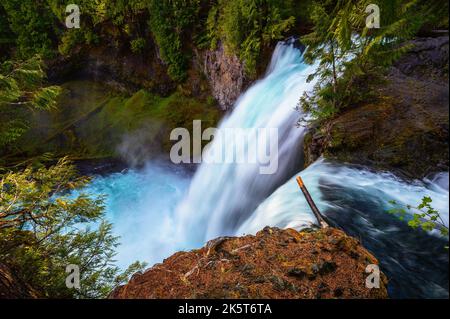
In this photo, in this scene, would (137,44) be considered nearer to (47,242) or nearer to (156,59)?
(156,59)

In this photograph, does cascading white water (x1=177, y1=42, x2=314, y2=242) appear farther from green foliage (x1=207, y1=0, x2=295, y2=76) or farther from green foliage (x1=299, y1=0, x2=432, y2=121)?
green foliage (x1=299, y1=0, x2=432, y2=121)

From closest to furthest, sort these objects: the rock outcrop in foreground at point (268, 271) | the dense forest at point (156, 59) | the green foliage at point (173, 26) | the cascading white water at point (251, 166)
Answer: the rock outcrop in foreground at point (268, 271) → the dense forest at point (156, 59) → the cascading white water at point (251, 166) → the green foliage at point (173, 26)

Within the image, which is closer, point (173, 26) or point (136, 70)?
point (173, 26)

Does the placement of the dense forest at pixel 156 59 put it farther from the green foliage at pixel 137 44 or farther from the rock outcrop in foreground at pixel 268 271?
the rock outcrop in foreground at pixel 268 271

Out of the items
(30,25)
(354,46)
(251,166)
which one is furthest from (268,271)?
(30,25)

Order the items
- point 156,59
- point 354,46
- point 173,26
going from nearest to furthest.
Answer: point 354,46 < point 173,26 < point 156,59

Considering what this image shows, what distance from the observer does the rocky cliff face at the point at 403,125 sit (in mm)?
5602

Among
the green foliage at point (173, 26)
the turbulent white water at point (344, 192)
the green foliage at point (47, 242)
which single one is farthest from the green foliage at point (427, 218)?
the green foliage at point (173, 26)

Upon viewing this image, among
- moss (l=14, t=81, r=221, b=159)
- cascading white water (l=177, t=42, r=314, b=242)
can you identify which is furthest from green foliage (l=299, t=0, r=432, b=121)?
moss (l=14, t=81, r=221, b=159)

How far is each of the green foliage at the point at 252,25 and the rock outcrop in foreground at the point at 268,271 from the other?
8640 mm

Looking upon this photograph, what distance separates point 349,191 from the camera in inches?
211

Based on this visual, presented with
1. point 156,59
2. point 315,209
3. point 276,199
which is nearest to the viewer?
point 315,209

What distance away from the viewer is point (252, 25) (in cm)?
1130

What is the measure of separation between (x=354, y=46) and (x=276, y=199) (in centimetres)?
357
